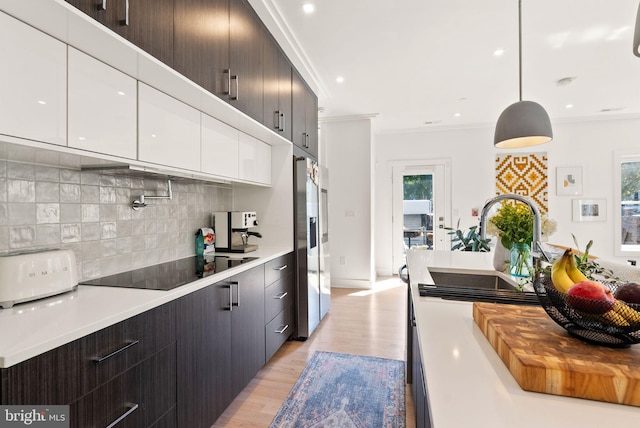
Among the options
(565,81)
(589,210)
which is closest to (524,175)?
(589,210)

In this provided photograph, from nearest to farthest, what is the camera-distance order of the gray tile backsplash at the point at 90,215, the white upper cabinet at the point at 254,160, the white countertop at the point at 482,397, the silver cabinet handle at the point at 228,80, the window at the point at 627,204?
the white countertop at the point at 482,397, the gray tile backsplash at the point at 90,215, the silver cabinet handle at the point at 228,80, the white upper cabinet at the point at 254,160, the window at the point at 627,204

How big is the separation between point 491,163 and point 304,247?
3795 millimetres

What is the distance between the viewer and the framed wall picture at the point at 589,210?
4.60 meters

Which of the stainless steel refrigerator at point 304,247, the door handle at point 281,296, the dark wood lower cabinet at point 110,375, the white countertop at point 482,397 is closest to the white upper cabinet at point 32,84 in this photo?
the dark wood lower cabinet at point 110,375

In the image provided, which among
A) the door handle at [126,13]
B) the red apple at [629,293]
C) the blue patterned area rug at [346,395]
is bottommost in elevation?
the blue patterned area rug at [346,395]

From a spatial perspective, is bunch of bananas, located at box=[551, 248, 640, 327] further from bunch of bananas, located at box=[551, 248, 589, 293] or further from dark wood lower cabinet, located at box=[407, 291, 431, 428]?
dark wood lower cabinet, located at box=[407, 291, 431, 428]

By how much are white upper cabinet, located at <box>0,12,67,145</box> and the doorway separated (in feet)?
15.8

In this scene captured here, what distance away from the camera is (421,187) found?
5305 mm

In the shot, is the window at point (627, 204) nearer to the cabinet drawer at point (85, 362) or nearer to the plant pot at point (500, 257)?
the plant pot at point (500, 257)

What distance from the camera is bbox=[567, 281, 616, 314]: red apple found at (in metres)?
0.66

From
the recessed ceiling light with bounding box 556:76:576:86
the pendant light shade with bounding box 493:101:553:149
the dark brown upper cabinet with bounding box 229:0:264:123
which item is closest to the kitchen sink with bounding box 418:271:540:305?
the pendant light shade with bounding box 493:101:553:149

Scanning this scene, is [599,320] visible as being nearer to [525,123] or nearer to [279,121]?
[525,123]

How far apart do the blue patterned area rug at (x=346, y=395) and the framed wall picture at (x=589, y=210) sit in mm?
4134

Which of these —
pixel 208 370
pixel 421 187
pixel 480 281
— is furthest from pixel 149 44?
pixel 421 187
